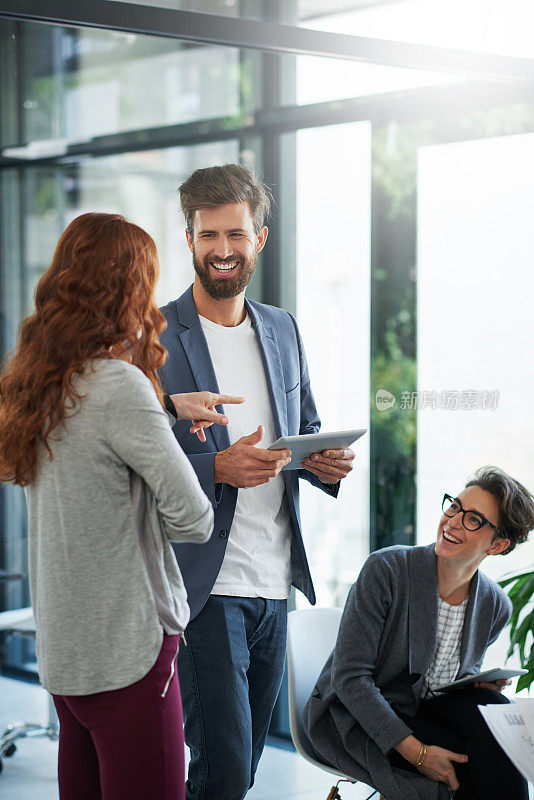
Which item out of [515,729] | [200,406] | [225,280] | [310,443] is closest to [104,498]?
[200,406]

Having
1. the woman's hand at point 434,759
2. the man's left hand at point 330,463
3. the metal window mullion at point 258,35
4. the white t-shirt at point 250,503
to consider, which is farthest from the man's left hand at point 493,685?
the metal window mullion at point 258,35

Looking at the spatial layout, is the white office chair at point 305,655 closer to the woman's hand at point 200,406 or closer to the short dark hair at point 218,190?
the woman's hand at point 200,406

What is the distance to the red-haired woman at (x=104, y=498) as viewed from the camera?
1.49 m

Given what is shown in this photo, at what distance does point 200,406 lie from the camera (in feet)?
6.52

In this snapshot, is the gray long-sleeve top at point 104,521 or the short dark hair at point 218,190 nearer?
the gray long-sleeve top at point 104,521

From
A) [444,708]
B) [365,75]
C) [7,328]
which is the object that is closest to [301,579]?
[444,708]

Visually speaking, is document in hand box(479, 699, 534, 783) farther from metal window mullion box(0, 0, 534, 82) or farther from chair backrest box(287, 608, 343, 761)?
metal window mullion box(0, 0, 534, 82)

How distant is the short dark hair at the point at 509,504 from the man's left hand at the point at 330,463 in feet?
1.29

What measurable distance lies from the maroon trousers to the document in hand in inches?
27.0

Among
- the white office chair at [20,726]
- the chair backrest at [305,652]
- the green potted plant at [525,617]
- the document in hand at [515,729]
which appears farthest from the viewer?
the white office chair at [20,726]

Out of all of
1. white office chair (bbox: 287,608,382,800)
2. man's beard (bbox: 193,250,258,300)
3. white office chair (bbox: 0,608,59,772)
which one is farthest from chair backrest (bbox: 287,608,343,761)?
white office chair (bbox: 0,608,59,772)

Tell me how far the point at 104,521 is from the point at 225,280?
0.94m

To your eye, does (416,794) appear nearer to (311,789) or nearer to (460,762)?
(460,762)

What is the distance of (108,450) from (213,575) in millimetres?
712
